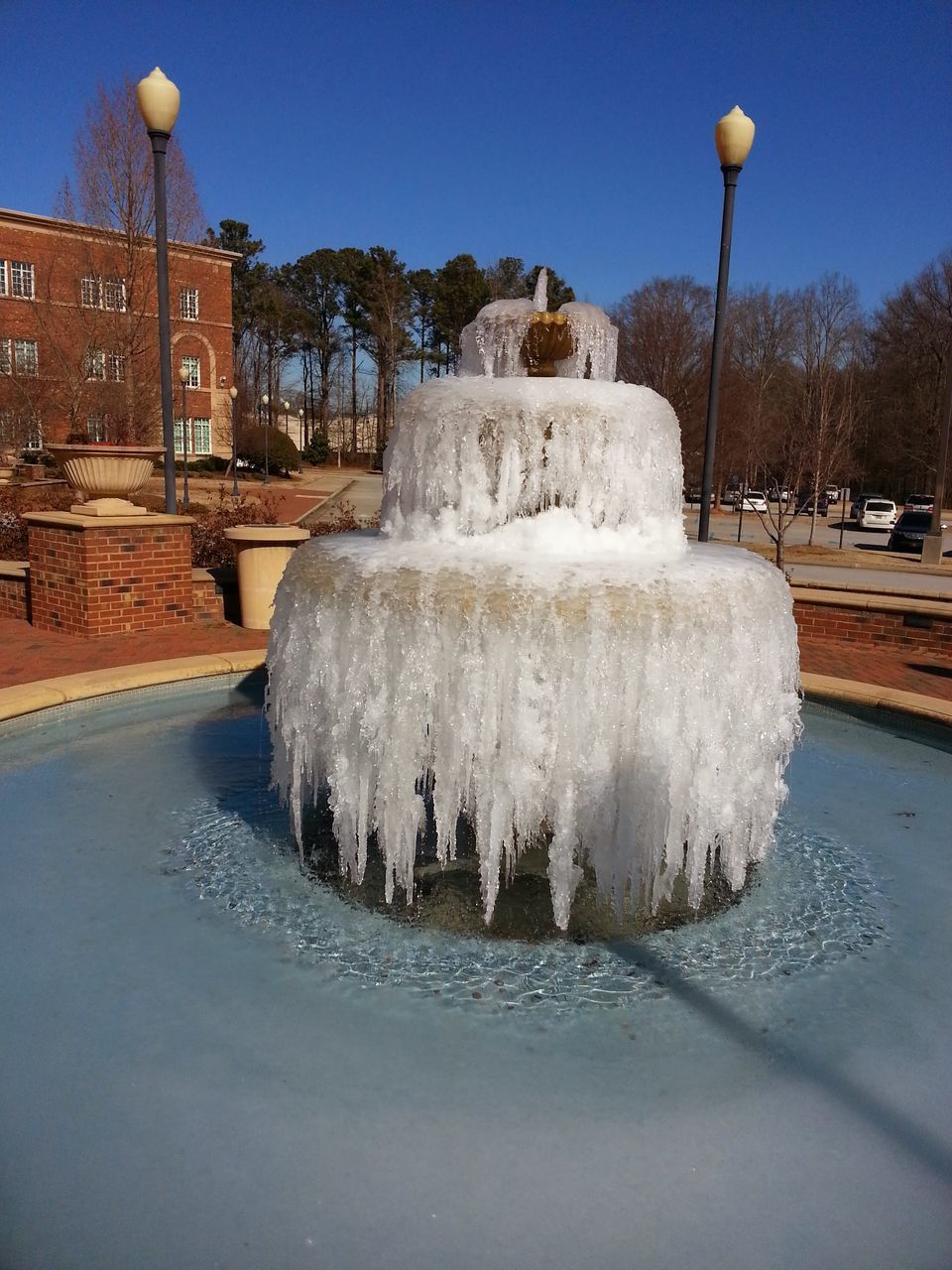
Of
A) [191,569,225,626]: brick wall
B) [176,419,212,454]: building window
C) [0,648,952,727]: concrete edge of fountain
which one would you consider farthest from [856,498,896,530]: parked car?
[176,419,212,454]: building window

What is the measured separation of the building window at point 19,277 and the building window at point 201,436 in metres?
10.5

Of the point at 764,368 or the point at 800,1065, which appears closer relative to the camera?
the point at 800,1065

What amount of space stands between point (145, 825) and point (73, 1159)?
2374mm

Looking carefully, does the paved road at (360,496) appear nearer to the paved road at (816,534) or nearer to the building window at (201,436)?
the building window at (201,436)

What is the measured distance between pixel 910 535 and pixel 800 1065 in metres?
28.4

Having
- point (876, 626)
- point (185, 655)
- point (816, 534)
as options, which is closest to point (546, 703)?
point (185, 655)

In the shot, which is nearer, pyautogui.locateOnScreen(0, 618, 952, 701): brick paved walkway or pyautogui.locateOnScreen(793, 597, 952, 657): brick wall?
pyautogui.locateOnScreen(0, 618, 952, 701): brick paved walkway

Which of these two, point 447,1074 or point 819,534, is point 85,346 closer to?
point 819,534

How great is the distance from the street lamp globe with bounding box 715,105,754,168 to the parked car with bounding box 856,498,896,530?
31017mm

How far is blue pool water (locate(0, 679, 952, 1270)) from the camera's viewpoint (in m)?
2.22

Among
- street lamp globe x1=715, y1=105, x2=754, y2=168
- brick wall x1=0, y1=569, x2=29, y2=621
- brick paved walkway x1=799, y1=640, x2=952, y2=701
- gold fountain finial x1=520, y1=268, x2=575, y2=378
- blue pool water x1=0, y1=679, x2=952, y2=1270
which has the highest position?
street lamp globe x1=715, y1=105, x2=754, y2=168

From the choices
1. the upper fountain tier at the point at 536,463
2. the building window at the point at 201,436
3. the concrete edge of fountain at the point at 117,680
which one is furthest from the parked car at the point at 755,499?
the upper fountain tier at the point at 536,463

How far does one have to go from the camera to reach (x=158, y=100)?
303 inches

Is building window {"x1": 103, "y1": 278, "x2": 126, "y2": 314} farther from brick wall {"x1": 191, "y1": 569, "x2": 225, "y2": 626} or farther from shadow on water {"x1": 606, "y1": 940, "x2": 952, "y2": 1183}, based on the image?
shadow on water {"x1": 606, "y1": 940, "x2": 952, "y2": 1183}
